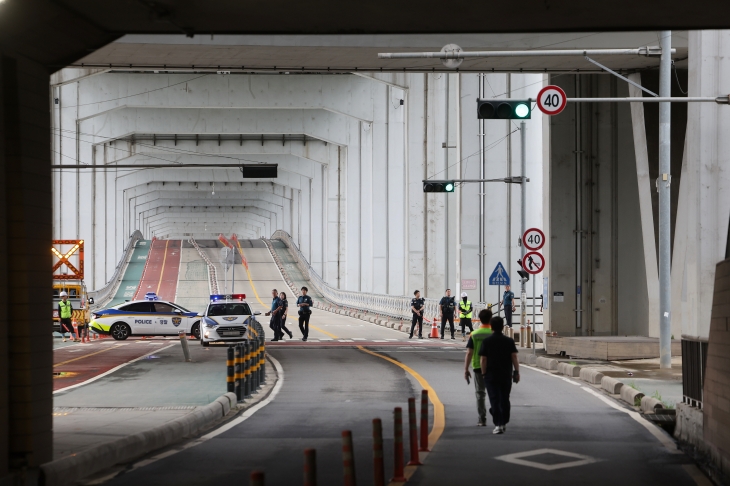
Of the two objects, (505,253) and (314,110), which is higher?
(314,110)

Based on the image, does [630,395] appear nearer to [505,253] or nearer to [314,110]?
[505,253]

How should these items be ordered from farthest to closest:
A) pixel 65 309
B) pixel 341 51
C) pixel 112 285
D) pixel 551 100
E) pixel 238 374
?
1. pixel 112 285
2. pixel 65 309
3. pixel 341 51
4. pixel 551 100
5. pixel 238 374

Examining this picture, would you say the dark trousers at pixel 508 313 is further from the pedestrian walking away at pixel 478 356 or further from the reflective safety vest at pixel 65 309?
the pedestrian walking away at pixel 478 356

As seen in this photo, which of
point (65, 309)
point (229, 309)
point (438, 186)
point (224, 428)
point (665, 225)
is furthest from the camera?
point (438, 186)

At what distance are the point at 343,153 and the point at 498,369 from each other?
6582 cm

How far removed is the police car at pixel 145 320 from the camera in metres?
39.6

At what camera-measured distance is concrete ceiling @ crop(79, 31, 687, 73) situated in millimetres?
27375

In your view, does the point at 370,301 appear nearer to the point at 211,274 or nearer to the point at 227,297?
the point at 227,297

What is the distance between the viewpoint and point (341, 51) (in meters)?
28.1

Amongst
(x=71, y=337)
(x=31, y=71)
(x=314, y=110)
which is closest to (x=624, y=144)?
(x=71, y=337)

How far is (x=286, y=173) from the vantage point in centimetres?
9938

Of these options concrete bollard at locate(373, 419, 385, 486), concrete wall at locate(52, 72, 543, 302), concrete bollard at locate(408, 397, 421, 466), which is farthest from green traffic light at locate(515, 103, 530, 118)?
concrete wall at locate(52, 72, 543, 302)

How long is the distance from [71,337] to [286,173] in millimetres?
59568

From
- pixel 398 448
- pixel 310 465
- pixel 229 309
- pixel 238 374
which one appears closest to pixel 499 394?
pixel 398 448
